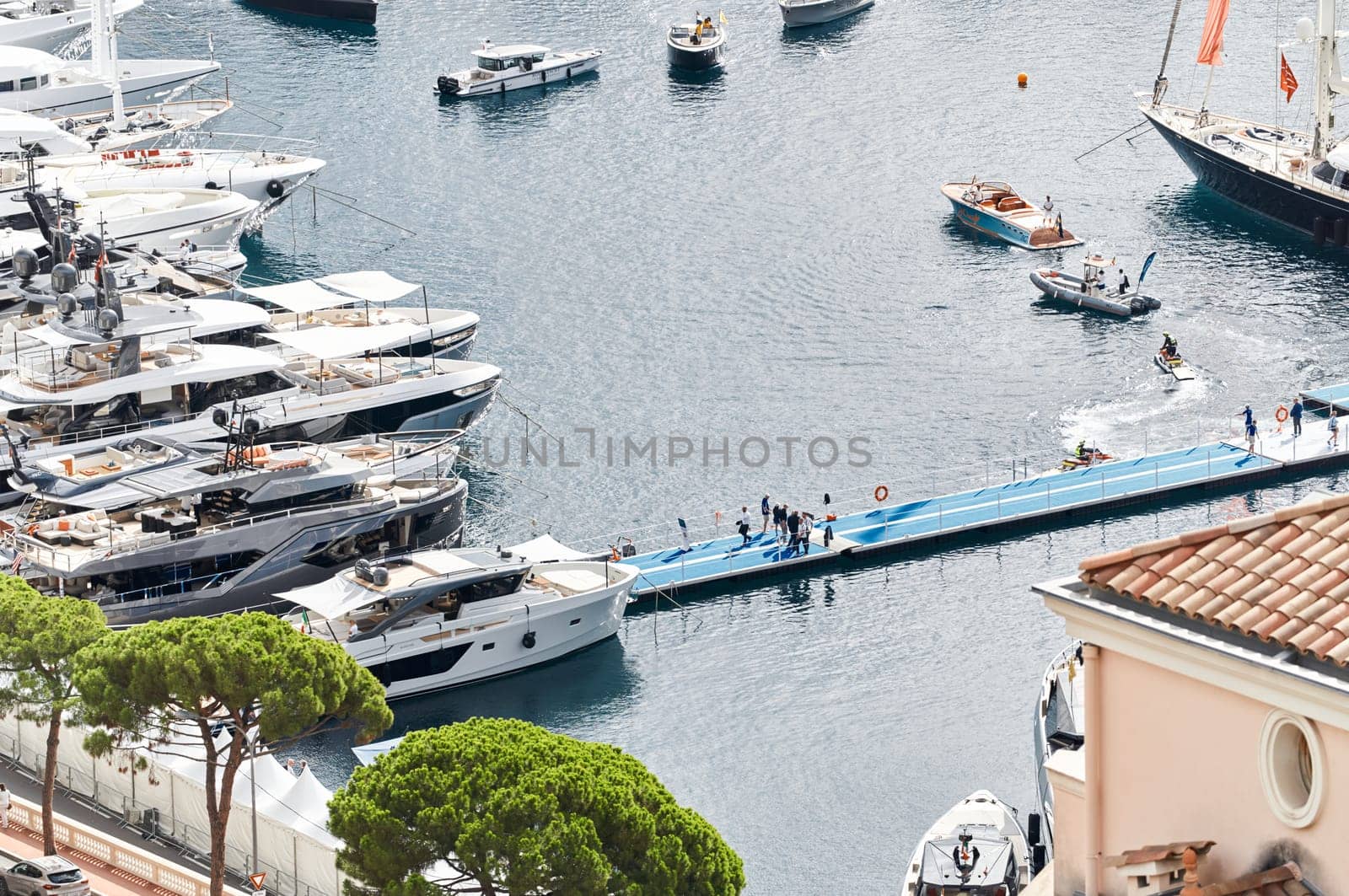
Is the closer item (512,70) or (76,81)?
(76,81)

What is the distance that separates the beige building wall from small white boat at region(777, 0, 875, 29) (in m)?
138

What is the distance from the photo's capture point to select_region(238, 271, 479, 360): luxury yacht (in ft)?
299

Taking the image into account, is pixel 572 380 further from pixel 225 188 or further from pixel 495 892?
pixel 495 892

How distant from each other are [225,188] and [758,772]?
61625mm

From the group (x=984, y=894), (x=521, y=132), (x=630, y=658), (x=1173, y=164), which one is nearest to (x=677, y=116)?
(x=521, y=132)

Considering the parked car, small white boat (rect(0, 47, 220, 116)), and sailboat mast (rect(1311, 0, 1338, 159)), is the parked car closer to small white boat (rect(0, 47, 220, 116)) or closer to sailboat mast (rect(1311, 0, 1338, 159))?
small white boat (rect(0, 47, 220, 116))

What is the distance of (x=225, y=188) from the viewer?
383ft

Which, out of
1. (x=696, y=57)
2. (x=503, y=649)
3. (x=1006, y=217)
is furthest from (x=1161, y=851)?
(x=696, y=57)

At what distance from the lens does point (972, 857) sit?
56.7 meters

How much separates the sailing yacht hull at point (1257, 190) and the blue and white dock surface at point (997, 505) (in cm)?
2573

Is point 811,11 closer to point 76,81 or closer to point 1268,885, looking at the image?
point 76,81

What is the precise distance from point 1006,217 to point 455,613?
54.7 m

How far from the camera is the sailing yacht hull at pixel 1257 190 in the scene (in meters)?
117

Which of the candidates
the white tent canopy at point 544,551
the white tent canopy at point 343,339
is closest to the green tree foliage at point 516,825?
the white tent canopy at point 544,551
